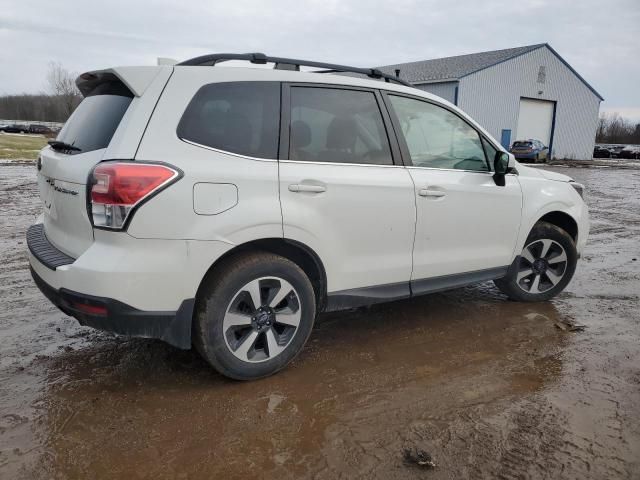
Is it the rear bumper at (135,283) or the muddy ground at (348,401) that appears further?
the rear bumper at (135,283)

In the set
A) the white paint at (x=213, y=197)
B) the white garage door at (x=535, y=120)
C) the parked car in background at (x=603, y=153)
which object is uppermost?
the white garage door at (x=535, y=120)

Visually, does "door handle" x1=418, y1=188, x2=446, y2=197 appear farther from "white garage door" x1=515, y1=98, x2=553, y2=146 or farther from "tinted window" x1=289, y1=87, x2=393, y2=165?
"white garage door" x1=515, y1=98, x2=553, y2=146

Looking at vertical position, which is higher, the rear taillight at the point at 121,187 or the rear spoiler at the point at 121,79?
the rear spoiler at the point at 121,79

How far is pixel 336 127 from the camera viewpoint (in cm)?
342

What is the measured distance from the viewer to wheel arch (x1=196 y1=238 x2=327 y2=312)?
9.73ft

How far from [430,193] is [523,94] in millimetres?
31106

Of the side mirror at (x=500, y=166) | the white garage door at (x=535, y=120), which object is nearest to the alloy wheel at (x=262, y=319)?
the side mirror at (x=500, y=166)

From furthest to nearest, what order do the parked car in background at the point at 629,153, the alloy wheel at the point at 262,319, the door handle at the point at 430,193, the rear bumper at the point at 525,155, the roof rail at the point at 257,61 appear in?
the parked car in background at the point at 629,153
the rear bumper at the point at 525,155
the door handle at the point at 430,193
the roof rail at the point at 257,61
the alloy wheel at the point at 262,319

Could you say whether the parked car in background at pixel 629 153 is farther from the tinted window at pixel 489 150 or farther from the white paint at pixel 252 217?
the white paint at pixel 252 217

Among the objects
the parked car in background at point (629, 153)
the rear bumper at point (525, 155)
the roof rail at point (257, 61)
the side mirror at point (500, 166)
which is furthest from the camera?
the parked car in background at point (629, 153)

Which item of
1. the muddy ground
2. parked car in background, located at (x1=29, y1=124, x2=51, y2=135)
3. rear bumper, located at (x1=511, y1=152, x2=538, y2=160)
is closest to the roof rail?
the muddy ground

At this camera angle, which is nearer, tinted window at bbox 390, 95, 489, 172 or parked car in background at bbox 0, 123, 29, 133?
tinted window at bbox 390, 95, 489, 172

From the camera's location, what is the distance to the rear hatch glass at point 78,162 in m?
2.83

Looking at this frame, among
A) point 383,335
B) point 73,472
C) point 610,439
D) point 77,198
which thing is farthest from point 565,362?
point 77,198
